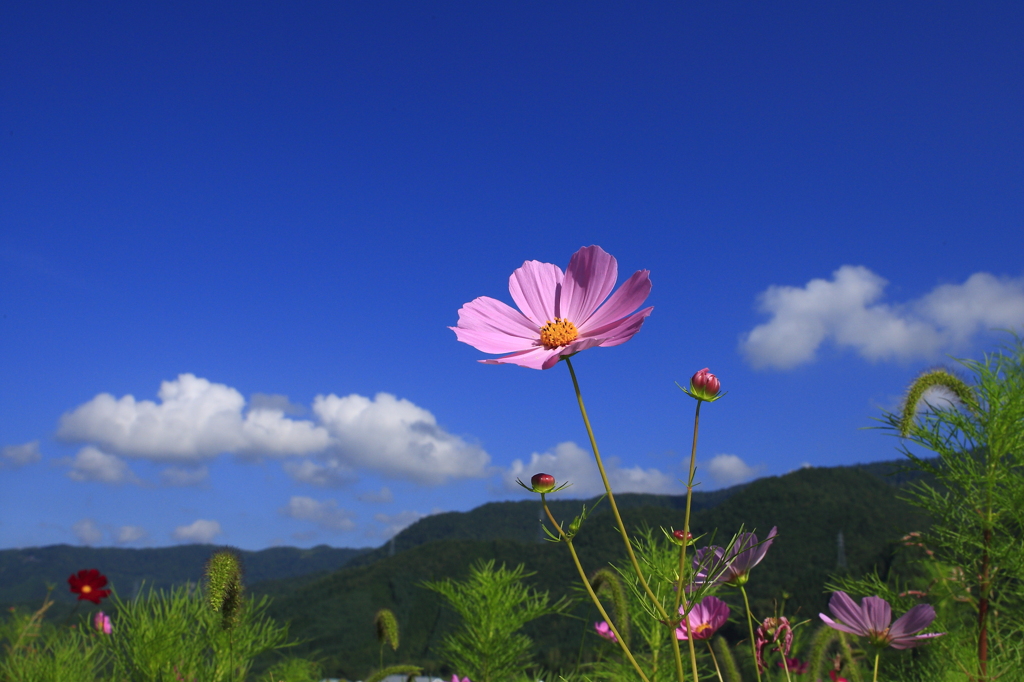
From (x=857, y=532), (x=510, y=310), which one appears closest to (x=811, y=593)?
(x=857, y=532)

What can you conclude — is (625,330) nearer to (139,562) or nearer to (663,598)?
(663,598)

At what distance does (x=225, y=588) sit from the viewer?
181cm

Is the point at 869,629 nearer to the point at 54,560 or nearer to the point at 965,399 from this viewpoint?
the point at 965,399

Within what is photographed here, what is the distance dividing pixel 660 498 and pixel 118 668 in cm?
8710

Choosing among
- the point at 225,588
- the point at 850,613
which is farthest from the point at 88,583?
the point at 850,613

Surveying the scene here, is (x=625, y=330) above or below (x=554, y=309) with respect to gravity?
below

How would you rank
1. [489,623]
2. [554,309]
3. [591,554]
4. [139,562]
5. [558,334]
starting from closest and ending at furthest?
[558,334] → [554,309] → [489,623] → [591,554] → [139,562]

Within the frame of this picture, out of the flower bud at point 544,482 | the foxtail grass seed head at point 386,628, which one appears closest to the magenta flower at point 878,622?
the flower bud at point 544,482

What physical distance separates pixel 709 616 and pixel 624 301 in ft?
3.81

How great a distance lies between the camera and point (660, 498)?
8488cm

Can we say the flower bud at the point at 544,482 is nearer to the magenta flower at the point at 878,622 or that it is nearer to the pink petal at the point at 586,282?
the pink petal at the point at 586,282

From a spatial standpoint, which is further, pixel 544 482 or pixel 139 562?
pixel 139 562

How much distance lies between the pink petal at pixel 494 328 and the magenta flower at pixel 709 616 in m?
1.02

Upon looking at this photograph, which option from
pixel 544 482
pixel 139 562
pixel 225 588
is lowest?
pixel 139 562
